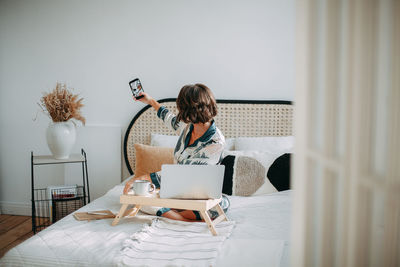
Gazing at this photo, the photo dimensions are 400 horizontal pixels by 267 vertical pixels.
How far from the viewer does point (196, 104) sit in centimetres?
193

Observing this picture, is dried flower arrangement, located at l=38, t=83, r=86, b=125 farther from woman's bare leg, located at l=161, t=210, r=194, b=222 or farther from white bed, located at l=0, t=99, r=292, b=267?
woman's bare leg, located at l=161, t=210, r=194, b=222

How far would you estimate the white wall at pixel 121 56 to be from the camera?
2.94m

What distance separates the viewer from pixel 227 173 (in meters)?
2.44

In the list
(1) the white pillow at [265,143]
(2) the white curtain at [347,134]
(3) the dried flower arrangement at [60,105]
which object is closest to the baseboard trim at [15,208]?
(3) the dried flower arrangement at [60,105]

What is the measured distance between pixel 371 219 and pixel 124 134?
2.72 metres

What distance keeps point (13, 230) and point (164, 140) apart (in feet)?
4.98

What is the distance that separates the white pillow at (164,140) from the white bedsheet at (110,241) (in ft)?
3.00

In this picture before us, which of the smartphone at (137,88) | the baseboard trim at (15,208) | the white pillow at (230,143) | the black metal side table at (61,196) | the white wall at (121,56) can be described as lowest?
the baseboard trim at (15,208)

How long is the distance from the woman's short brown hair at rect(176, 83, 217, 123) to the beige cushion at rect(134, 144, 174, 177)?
716 mm

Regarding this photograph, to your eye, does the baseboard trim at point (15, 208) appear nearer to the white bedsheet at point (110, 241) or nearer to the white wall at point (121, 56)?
the white wall at point (121, 56)

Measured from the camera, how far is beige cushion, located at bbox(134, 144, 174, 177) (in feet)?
8.57

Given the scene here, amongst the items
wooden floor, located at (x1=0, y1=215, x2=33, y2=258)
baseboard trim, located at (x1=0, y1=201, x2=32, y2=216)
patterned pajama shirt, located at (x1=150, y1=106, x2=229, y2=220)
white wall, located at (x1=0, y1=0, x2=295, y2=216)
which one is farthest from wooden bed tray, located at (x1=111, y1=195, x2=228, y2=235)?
baseboard trim, located at (x1=0, y1=201, x2=32, y2=216)

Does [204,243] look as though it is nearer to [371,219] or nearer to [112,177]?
[371,219]

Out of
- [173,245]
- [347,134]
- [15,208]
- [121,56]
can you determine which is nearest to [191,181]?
[173,245]
